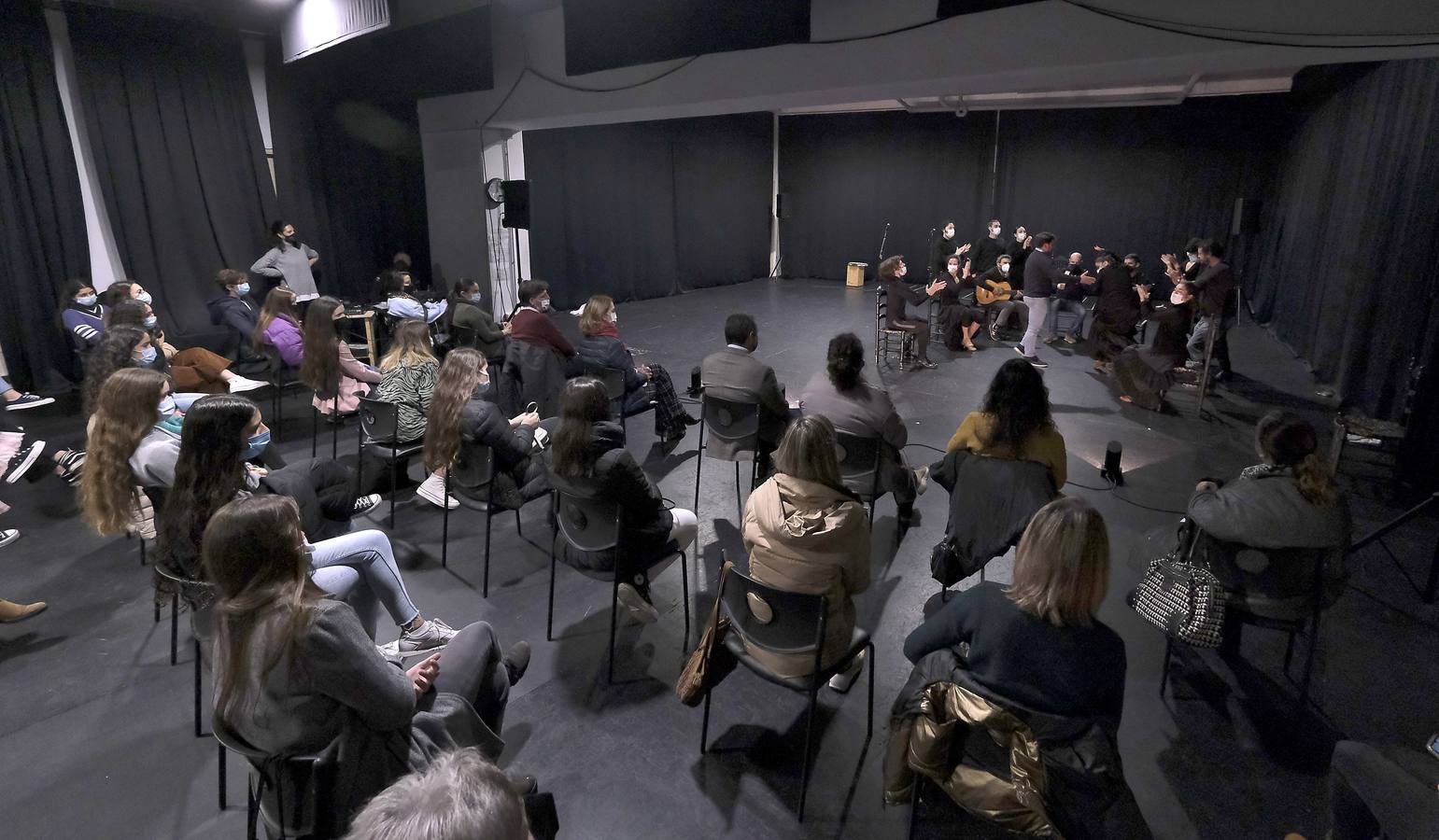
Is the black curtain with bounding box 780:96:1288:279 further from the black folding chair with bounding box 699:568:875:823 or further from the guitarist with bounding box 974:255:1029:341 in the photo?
the black folding chair with bounding box 699:568:875:823

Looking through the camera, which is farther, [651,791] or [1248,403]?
[1248,403]

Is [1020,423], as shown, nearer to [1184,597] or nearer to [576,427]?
[1184,597]

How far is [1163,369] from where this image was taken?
6328 millimetres

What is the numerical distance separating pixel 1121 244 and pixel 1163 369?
7.09 meters

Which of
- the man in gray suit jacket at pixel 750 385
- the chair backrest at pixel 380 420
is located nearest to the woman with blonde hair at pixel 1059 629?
the man in gray suit jacket at pixel 750 385

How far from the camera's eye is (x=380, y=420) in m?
4.07

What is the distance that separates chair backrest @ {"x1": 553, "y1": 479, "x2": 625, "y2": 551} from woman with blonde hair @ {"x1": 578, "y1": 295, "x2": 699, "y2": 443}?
2.02 meters

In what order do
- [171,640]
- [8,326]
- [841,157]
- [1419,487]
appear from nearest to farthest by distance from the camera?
1. [171,640]
2. [1419,487]
3. [8,326]
4. [841,157]

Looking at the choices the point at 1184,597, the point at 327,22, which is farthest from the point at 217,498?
the point at 327,22

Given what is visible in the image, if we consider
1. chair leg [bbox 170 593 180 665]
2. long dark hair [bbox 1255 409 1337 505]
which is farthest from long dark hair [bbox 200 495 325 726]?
long dark hair [bbox 1255 409 1337 505]

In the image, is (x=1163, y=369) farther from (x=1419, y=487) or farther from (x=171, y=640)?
(x=171, y=640)

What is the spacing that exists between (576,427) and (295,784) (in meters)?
1.47

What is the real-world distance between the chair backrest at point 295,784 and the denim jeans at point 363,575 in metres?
0.85

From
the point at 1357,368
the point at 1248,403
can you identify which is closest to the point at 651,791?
the point at 1248,403
